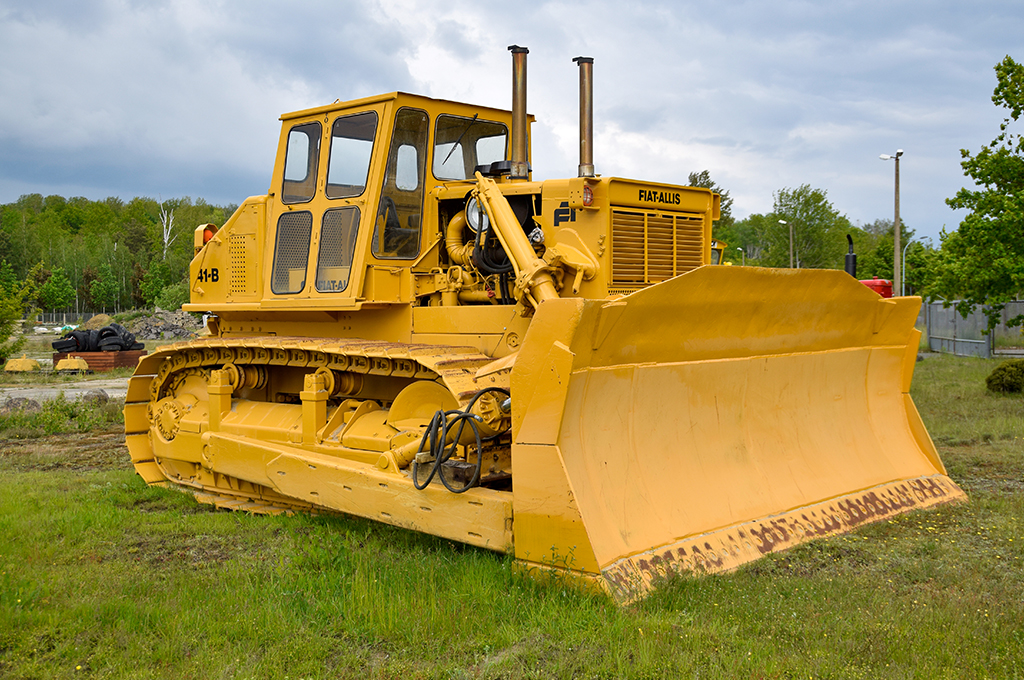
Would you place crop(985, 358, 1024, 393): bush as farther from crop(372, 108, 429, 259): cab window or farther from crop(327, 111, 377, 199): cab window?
crop(327, 111, 377, 199): cab window

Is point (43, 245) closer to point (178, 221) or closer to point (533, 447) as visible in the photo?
point (178, 221)

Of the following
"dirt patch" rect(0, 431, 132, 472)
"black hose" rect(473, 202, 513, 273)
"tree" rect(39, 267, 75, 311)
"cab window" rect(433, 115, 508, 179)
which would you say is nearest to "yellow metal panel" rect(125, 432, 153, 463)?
"dirt patch" rect(0, 431, 132, 472)

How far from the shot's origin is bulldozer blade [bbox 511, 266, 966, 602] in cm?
463

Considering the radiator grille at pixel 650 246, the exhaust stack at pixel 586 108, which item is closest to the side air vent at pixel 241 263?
the exhaust stack at pixel 586 108

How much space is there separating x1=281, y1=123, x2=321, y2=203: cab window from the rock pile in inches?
1529

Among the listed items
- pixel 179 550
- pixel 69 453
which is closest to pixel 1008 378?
pixel 179 550

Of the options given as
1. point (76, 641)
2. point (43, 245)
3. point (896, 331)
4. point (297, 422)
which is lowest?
point (76, 641)

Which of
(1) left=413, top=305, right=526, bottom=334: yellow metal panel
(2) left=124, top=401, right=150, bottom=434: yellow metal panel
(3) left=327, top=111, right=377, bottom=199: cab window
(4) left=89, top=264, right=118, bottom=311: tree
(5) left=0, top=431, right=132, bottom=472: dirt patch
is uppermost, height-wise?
(4) left=89, top=264, right=118, bottom=311: tree

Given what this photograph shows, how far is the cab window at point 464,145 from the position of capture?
7.14 meters

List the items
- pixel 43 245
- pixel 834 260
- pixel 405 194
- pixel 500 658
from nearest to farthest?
pixel 500 658
pixel 405 194
pixel 834 260
pixel 43 245

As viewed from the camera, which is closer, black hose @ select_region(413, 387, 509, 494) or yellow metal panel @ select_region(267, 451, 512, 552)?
yellow metal panel @ select_region(267, 451, 512, 552)

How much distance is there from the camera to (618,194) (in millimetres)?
6074

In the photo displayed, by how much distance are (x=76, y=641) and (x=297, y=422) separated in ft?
9.97

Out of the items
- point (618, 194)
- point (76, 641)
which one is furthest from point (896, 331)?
point (76, 641)
